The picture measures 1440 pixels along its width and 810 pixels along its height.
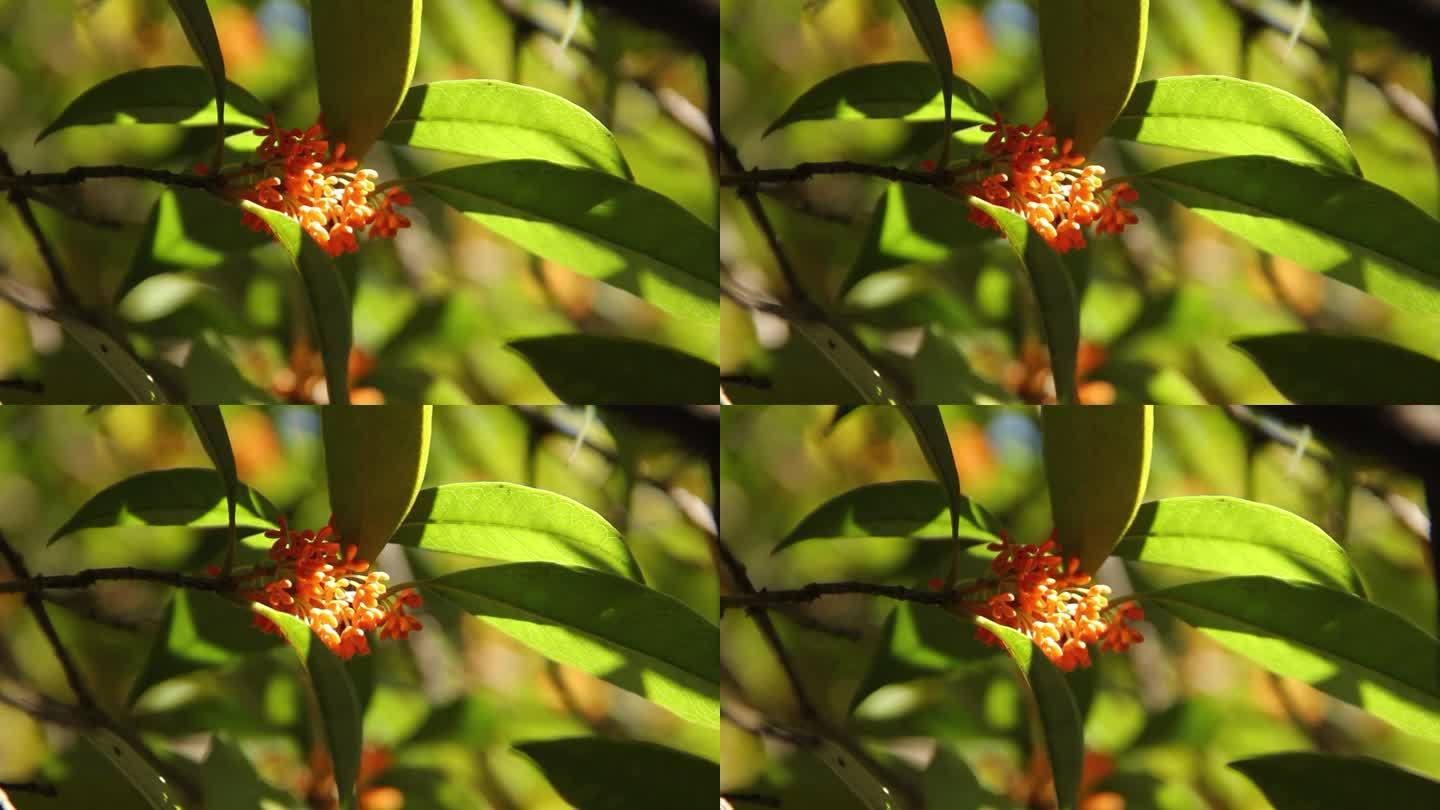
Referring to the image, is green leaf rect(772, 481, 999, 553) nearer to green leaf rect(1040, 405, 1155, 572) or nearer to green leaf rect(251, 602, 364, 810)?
green leaf rect(1040, 405, 1155, 572)

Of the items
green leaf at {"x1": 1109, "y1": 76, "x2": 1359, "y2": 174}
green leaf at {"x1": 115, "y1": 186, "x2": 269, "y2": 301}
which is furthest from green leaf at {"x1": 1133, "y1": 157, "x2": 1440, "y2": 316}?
green leaf at {"x1": 115, "y1": 186, "x2": 269, "y2": 301}

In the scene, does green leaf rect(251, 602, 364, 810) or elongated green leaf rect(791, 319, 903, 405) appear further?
elongated green leaf rect(791, 319, 903, 405)

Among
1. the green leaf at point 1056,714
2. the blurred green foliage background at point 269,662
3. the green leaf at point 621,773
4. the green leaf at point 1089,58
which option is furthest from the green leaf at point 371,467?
the green leaf at point 1089,58

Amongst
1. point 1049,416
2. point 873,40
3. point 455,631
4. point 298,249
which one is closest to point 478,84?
point 298,249

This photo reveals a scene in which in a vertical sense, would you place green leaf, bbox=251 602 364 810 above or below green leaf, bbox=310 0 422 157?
below

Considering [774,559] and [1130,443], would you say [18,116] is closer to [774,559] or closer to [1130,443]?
[774,559]

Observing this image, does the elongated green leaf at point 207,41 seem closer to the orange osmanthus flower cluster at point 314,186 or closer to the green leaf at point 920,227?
the orange osmanthus flower cluster at point 314,186

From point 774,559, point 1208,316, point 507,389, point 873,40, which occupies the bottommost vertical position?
point 774,559
